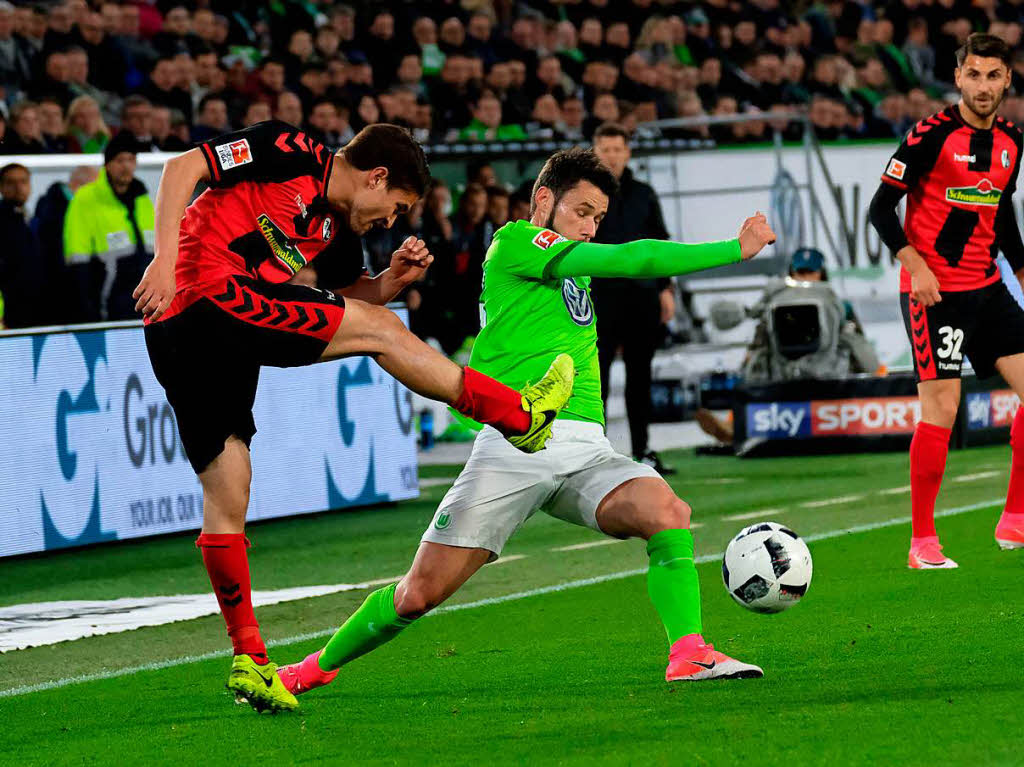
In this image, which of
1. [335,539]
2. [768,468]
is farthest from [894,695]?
[768,468]

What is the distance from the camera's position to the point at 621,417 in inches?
686

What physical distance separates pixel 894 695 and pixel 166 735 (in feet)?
6.76

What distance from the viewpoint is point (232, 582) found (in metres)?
5.67

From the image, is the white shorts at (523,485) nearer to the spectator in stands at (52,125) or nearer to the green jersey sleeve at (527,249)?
the green jersey sleeve at (527,249)

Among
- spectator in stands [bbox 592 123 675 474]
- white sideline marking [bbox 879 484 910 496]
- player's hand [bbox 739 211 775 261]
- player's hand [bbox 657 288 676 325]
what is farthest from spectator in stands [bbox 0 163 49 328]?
player's hand [bbox 739 211 775 261]

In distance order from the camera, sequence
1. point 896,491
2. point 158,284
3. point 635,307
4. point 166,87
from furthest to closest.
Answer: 1. point 166,87
2. point 635,307
3. point 896,491
4. point 158,284

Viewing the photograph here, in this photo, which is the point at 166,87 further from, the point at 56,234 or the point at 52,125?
the point at 56,234

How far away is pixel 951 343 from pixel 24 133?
297 inches

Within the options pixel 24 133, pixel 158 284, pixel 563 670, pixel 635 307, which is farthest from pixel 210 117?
pixel 158 284

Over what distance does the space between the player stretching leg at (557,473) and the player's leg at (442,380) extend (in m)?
0.16

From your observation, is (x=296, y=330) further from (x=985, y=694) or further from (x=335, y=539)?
(x=335, y=539)

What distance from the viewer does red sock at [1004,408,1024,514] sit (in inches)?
333

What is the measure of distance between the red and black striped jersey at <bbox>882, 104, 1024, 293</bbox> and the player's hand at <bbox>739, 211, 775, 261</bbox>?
307cm

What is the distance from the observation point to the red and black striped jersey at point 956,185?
808 centimetres
